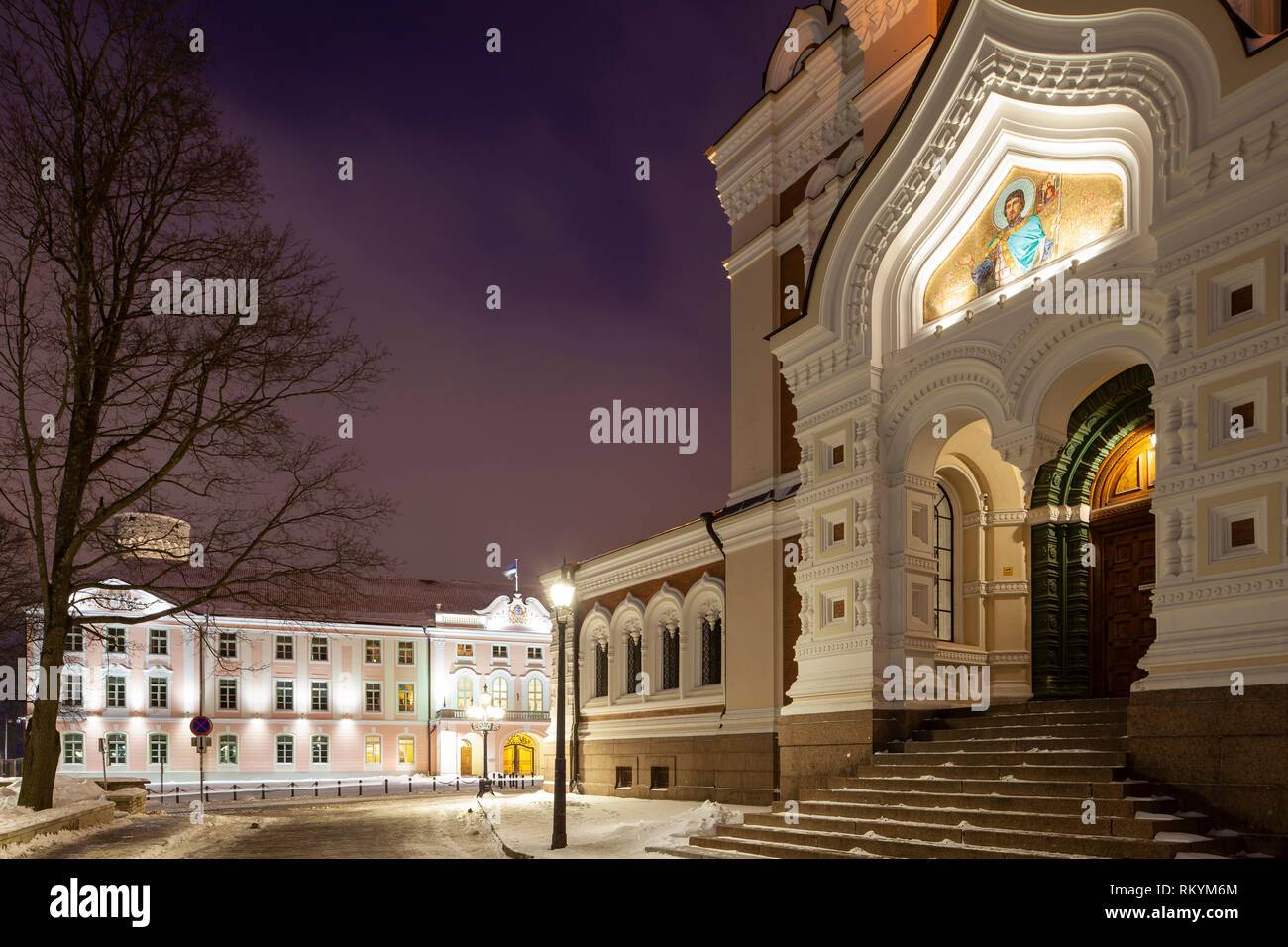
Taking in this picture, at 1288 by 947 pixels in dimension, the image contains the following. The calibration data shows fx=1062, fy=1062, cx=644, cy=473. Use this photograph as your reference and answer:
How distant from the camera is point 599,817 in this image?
18766 mm

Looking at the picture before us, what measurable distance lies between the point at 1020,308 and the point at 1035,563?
3.78m

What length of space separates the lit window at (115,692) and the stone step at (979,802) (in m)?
55.2

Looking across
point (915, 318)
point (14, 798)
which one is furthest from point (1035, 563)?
point (14, 798)

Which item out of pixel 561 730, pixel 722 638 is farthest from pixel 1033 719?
pixel 722 638

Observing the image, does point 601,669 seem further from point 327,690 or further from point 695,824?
point 327,690

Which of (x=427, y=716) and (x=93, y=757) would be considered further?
(x=427, y=716)

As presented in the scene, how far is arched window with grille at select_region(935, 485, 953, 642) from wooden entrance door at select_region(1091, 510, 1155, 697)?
2.00 metres

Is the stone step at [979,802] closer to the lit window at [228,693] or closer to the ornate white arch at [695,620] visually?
the ornate white arch at [695,620]

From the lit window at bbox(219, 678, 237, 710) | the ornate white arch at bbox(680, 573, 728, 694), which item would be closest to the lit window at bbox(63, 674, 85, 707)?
the lit window at bbox(219, 678, 237, 710)

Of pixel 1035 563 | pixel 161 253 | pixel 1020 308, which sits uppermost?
pixel 161 253

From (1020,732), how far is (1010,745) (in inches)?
13.1

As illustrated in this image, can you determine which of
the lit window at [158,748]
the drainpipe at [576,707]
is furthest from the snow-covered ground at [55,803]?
the lit window at [158,748]

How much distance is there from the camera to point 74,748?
2274 inches
